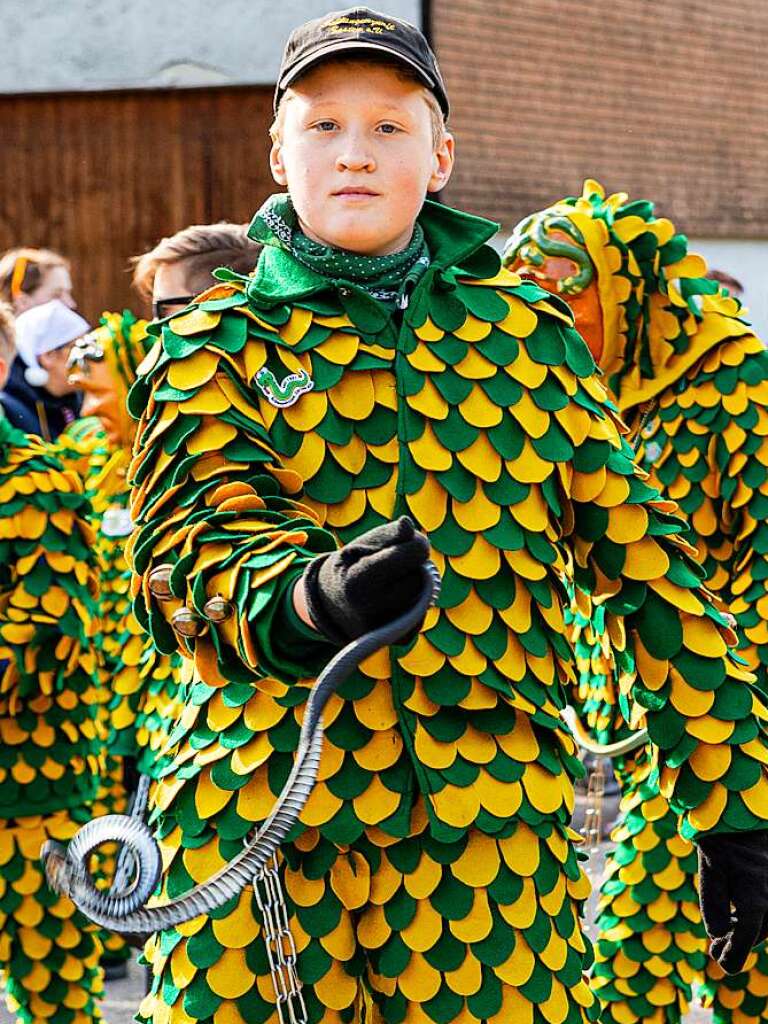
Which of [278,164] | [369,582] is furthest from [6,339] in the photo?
[369,582]

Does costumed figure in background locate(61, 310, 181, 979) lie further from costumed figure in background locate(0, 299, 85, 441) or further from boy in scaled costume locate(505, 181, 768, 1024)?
boy in scaled costume locate(505, 181, 768, 1024)

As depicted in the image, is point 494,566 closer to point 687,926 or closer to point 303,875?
point 303,875

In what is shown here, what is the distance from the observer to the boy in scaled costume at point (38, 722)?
425 centimetres

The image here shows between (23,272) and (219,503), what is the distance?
16.8 feet

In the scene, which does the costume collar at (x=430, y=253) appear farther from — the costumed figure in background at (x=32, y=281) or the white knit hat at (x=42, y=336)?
the costumed figure in background at (x=32, y=281)

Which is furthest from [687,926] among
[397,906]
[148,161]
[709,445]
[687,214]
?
[687,214]

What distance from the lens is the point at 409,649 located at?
7.77 feet

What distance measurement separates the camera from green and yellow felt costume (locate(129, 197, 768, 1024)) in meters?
2.35

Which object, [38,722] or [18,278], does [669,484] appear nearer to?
[38,722]

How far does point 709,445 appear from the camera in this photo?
165 inches

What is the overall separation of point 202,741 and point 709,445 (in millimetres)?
2109

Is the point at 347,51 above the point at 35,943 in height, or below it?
above

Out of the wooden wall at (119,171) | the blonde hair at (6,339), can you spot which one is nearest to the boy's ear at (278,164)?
the blonde hair at (6,339)

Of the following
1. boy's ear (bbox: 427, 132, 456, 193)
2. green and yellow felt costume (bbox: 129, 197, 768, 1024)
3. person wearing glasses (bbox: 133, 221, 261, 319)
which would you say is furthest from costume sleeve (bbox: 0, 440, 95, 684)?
boy's ear (bbox: 427, 132, 456, 193)
